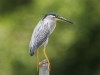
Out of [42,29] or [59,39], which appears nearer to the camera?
[42,29]

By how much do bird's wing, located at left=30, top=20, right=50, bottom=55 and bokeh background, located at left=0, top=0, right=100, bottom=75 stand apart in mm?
2776

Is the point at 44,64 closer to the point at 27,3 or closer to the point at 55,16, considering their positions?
the point at 55,16

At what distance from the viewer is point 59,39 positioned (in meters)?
5.80

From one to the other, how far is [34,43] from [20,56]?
9.80ft

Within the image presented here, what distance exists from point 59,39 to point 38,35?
2.99m

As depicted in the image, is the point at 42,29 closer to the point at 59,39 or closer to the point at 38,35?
the point at 38,35

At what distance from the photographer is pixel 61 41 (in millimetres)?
5789

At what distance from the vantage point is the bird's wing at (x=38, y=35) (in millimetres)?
2779

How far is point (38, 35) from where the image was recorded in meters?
2.81

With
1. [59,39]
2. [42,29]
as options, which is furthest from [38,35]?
[59,39]

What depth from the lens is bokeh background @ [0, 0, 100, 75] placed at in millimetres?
5809

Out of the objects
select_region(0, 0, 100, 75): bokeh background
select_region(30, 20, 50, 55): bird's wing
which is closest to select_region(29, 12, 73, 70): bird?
select_region(30, 20, 50, 55): bird's wing

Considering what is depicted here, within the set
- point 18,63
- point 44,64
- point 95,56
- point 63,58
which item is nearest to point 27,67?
point 18,63

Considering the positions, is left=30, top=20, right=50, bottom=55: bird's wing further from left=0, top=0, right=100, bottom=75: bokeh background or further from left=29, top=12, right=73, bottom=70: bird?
left=0, top=0, right=100, bottom=75: bokeh background
